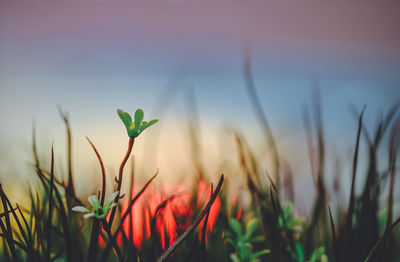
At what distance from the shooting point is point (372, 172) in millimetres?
470

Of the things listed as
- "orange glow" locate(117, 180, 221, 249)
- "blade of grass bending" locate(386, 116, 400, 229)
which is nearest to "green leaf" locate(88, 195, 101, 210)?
"orange glow" locate(117, 180, 221, 249)

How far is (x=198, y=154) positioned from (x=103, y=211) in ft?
1.42

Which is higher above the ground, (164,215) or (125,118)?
(125,118)

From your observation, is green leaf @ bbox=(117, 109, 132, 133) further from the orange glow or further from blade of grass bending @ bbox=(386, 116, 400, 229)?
blade of grass bending @ bbox=(386, 116, 400, 229)

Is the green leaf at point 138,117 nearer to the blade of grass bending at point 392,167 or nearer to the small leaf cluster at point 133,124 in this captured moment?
the small leaf cluster at point 133,124

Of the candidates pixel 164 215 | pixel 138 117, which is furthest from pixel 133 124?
pixel 164 215

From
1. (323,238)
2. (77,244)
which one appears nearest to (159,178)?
(77,244)

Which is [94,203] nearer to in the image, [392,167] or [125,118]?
[125,118]

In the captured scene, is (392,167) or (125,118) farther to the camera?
(392,167)

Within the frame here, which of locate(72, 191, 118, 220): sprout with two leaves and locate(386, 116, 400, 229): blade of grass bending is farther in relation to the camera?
locate(386, 116, 400, 229): blade of grass bending

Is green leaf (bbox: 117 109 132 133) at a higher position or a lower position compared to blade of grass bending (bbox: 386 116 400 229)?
higher

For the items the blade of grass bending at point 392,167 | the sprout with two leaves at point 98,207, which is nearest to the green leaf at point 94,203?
the sprout with two leaves at point 98,207

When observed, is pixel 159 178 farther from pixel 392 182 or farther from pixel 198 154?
pixel 392 182

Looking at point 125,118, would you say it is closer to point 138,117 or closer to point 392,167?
point 138,117
